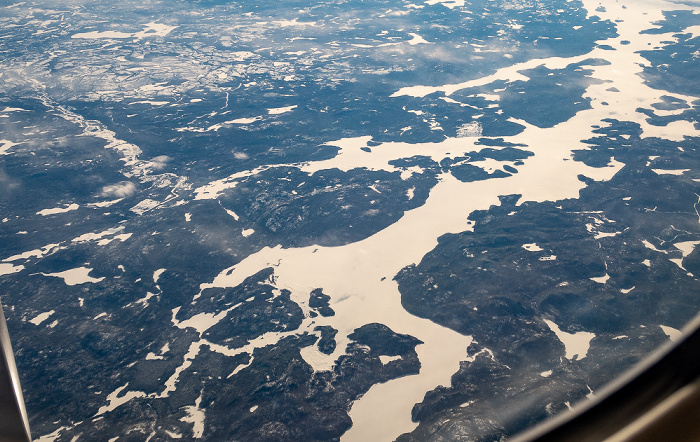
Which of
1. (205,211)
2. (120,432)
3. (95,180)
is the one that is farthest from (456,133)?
(120,432)

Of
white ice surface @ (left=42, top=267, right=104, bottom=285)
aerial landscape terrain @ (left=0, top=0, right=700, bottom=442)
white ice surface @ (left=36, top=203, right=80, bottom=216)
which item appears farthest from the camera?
white ice surface @ (left=36, top=203, right=80, bottom=216)

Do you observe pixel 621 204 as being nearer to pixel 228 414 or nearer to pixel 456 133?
pixel 456 133

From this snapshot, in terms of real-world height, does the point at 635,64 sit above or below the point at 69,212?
above

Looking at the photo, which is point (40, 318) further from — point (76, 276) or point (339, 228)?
point (339, 228)

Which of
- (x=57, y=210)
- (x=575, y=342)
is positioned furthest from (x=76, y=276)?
(x=575, y=342)

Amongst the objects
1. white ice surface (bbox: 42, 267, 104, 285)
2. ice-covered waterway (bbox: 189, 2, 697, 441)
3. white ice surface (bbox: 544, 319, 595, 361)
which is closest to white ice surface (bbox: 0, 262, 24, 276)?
white ice surface (bbox: 42, 267, 104, 285)

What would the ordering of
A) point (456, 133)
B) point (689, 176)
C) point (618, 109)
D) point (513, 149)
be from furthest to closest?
1. point (618, 109)
2. point (456, 133)
3. point (513, 149)
4. point (689, 176)

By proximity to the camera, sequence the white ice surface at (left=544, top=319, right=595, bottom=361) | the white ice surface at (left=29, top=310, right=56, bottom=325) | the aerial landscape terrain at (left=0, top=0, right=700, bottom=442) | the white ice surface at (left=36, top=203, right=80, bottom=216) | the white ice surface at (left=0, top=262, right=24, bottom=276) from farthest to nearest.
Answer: the white ice surface at (left=36, top=203, right=80, bottom=216), the white ice surface at (left=0, top=262, right=24, bottom=276), the white ice surface at (left=29, top=310, right=56, bottom=325), the white ice surface at (left=544, top=319, right=595, bottom=361), the aerial landscape terrain at (left=0, top=0, right=700, bottom=442)

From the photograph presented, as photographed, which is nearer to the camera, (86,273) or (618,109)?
(86,273)

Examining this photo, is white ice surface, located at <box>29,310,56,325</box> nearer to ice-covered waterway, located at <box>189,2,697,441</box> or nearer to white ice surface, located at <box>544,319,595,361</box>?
ice-covered waterway, located at <box>189,2,697,441</box>
